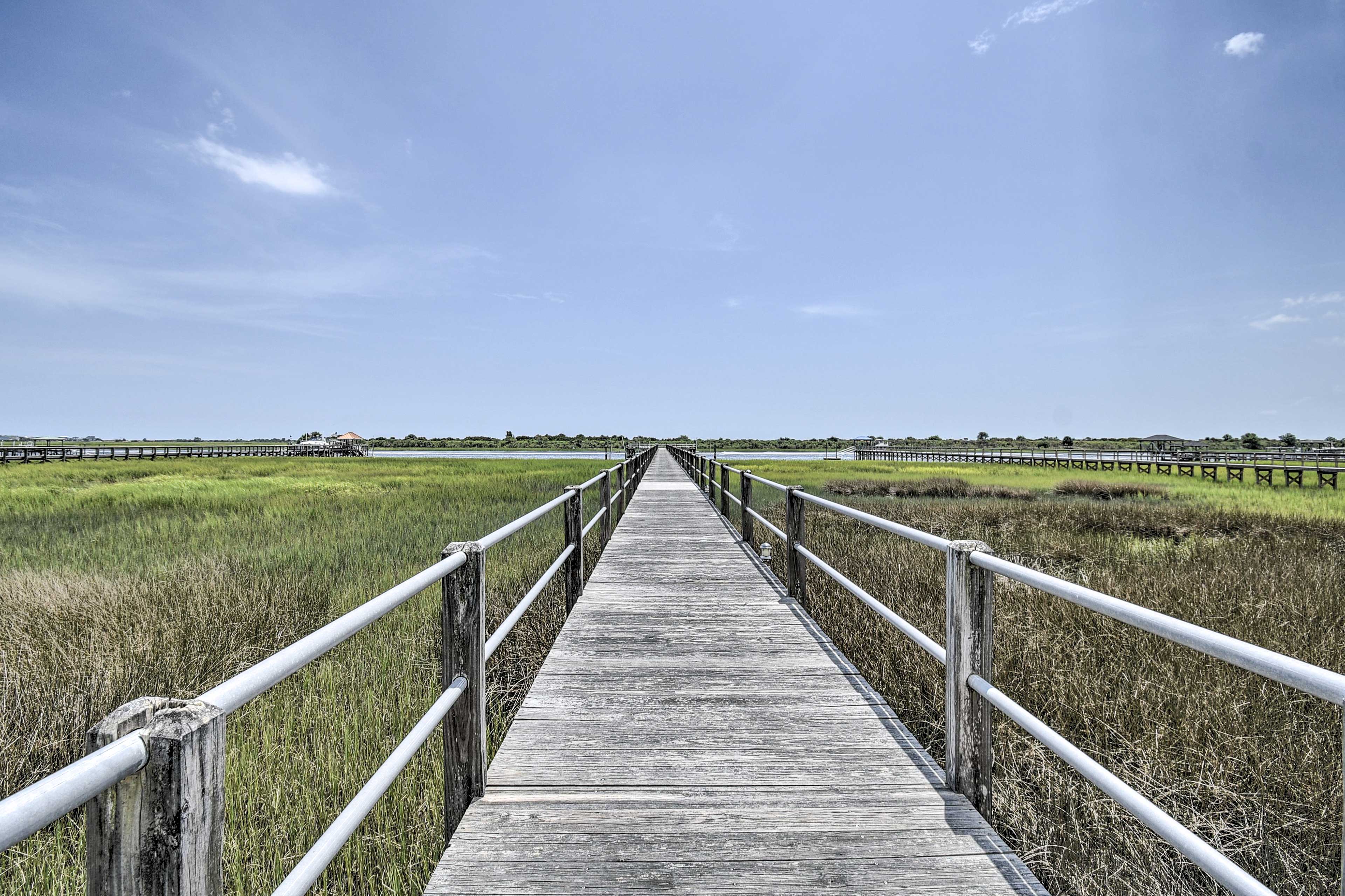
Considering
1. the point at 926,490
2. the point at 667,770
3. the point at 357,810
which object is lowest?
the point at 926,490

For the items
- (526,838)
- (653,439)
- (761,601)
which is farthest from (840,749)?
(653,439)

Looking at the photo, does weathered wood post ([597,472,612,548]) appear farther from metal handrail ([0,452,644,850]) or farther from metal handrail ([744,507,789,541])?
metal handrail ([0,452,644,850])

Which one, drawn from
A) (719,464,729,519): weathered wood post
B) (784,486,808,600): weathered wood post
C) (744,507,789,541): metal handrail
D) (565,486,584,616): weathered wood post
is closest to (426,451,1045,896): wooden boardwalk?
(565,486,584,616): weathered wood post

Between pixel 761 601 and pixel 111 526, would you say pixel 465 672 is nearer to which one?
pixel 761 601

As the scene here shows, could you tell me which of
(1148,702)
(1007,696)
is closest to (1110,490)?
(1148,702)

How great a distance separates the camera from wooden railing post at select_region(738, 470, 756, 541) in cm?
892

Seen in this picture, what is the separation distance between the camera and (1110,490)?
19953mm

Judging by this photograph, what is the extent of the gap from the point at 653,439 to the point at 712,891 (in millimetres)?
133973

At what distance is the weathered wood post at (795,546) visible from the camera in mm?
6023

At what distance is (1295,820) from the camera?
9.09 feet

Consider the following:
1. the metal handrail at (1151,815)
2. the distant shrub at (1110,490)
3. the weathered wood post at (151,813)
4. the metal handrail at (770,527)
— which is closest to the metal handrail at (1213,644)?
the metal handrail at (1151,815)

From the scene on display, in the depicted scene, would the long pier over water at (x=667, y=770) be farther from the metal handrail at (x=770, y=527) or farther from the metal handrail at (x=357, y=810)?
the metal handrail at (x=770, y=527)

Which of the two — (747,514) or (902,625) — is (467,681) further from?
(747,514)

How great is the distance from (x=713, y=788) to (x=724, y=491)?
33.1 ft
